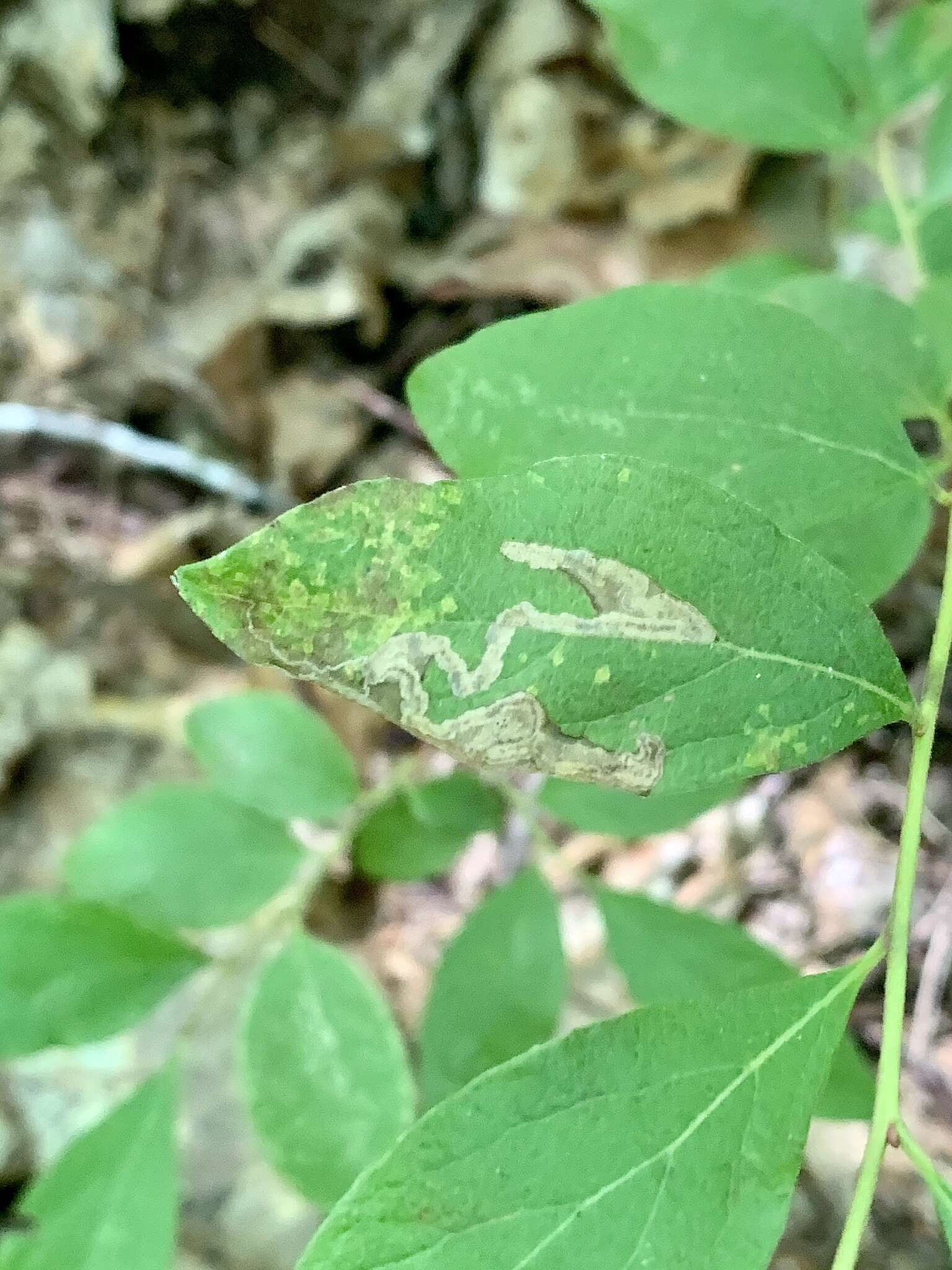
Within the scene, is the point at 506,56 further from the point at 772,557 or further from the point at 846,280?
the point at 772,557

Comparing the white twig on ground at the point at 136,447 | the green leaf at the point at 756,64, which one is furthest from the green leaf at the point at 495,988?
the white twig on ground at the point at 136,447

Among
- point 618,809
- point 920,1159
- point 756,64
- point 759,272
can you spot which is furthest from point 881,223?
point 920,1159

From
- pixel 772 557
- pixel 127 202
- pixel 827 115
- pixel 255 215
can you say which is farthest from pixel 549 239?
pixel 772 557

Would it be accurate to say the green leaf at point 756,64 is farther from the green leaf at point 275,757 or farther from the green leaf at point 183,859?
the green leaf at point 183,859

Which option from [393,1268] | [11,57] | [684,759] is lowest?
[393,1268]

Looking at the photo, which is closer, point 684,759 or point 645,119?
point 684,759

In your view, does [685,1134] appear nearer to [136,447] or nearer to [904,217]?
[904,217]

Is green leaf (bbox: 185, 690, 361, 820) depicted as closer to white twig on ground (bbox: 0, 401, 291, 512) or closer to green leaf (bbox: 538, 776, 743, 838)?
green leaf (bbox: 538, 776, 743, 838)
